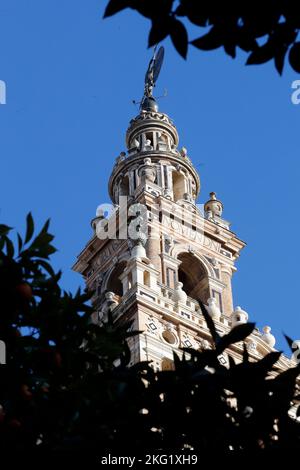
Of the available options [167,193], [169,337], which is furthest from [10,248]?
[167,193]

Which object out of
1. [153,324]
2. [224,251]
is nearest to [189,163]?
[224,251]

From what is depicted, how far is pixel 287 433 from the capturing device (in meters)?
9.83

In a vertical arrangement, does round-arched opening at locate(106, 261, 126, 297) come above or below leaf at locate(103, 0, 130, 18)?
above

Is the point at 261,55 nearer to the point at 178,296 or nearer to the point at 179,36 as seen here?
the point at 179,36

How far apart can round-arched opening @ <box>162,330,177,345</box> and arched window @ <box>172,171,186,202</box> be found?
9.64 meters

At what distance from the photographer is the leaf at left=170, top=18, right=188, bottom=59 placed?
854 cm

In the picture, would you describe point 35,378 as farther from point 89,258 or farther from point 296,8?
point 89,258

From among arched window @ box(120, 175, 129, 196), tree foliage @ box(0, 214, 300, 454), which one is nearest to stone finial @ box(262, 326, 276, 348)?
arched window @ box(120, 175, 129, 196)

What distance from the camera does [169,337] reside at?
1175 inches

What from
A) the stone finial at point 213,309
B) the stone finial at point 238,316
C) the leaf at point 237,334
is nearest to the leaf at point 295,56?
the leaf at point 237,334

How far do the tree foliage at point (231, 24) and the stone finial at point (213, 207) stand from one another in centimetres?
2909

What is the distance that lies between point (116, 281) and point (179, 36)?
90.4 ft

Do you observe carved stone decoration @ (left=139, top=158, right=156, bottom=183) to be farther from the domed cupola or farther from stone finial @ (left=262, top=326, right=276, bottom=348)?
stone finial @ (left=262, top=326, right=276, bottom=348)
